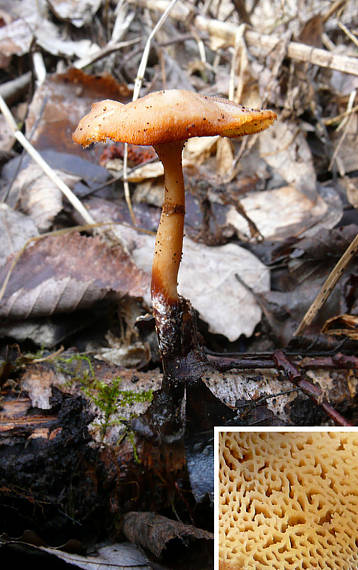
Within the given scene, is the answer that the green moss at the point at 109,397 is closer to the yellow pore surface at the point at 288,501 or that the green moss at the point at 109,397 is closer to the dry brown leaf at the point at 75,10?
the yellow pore surface at the point at 288,501

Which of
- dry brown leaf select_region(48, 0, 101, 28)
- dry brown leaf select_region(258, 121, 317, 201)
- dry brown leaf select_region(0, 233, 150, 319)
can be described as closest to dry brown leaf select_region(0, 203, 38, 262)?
dry brown leaf select_region(0, 233, 150, 319)

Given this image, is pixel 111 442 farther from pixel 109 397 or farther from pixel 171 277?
pixel 171 277

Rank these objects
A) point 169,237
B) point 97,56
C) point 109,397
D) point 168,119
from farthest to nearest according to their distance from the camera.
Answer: point 97,56 < point 109,397 < point 169,237 < point 168,119

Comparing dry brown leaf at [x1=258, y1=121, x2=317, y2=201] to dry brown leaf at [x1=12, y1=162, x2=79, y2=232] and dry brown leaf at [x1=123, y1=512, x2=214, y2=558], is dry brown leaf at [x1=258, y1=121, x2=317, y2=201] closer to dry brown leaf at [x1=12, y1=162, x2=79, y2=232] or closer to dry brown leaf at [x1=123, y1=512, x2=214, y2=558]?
dry brown leaf at [x1=12, y1=162, x2=79, y2=232]

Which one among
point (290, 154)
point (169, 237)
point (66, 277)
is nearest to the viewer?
point (169, 237)

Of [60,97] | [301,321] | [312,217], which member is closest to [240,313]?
[301,321]

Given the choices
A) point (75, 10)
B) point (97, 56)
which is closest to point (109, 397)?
point (97, 56)

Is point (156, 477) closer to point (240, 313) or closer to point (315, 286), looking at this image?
point (240, 313)

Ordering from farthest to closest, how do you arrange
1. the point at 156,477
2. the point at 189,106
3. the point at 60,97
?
the point at 60,97 < the point at 156,477 < the point at 189,106
